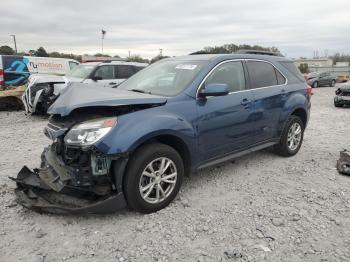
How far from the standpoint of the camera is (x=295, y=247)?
315 centimetres

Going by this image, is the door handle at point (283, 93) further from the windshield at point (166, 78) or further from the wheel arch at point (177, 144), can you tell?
the wheel arch at point (177, 144)

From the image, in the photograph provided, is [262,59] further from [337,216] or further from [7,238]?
[7,238]

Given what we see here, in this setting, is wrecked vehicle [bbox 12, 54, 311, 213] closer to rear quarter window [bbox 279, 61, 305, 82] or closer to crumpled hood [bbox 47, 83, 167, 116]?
crumpled hood [bbox 47, 83, 167, 116]

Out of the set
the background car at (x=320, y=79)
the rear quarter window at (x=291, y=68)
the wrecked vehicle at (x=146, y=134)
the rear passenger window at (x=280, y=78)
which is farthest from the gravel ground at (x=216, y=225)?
the background car at (x=320, y=79)

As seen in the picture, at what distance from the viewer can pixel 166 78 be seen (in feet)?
14.9

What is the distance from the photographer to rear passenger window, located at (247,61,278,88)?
16.6ft

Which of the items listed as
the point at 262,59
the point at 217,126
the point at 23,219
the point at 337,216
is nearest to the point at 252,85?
the point at 262,59

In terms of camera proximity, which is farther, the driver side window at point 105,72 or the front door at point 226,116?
the driver side window at point 105,72

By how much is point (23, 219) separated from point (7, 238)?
0.37 m

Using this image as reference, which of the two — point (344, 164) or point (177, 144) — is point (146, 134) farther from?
point (344, 164)

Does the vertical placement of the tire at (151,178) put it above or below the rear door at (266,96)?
below

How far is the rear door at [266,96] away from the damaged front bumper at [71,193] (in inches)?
97.4

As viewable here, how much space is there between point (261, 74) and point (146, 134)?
102 inches

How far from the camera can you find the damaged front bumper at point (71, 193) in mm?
3383
